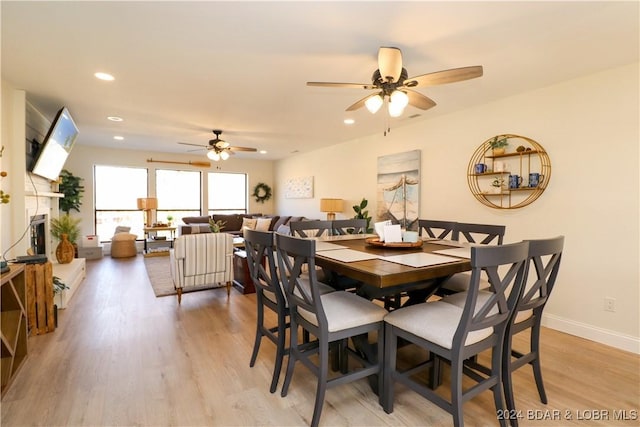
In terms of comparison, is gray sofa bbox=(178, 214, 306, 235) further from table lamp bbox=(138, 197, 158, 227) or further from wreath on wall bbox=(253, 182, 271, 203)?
table lamp bbox=(138, 197, 158, 227)

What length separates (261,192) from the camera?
27.8 ft

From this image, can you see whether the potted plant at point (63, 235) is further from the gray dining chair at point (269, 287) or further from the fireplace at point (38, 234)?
the gray dining chair at point (269, 287)

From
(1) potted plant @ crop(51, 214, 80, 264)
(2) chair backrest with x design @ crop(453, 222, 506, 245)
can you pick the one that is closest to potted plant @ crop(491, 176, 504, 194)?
(2) chair backrest with x design @ crop(453, 222, 506, 245)

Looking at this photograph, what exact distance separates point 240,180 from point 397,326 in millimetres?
7416

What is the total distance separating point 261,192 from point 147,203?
9.26ft

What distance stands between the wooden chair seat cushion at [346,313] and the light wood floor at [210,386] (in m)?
0.54

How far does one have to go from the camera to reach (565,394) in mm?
1915

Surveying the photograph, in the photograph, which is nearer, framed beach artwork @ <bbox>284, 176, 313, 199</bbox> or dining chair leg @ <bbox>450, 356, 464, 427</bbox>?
dining chair leg @ <bbox>450, 356, 464, 427</bbox>

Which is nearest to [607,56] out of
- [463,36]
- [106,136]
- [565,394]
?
[463,36]

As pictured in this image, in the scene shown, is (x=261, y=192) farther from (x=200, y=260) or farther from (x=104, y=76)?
(x=104, y=76)

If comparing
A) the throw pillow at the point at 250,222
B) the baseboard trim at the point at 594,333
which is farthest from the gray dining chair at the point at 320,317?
the throw pillow at the point at 250,222

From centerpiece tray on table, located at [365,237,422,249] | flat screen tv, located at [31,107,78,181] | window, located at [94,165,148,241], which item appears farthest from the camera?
window, located at [94,165,148,241]

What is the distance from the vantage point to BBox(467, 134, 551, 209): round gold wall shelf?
3031 millimetres

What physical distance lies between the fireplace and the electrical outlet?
19.1ft
